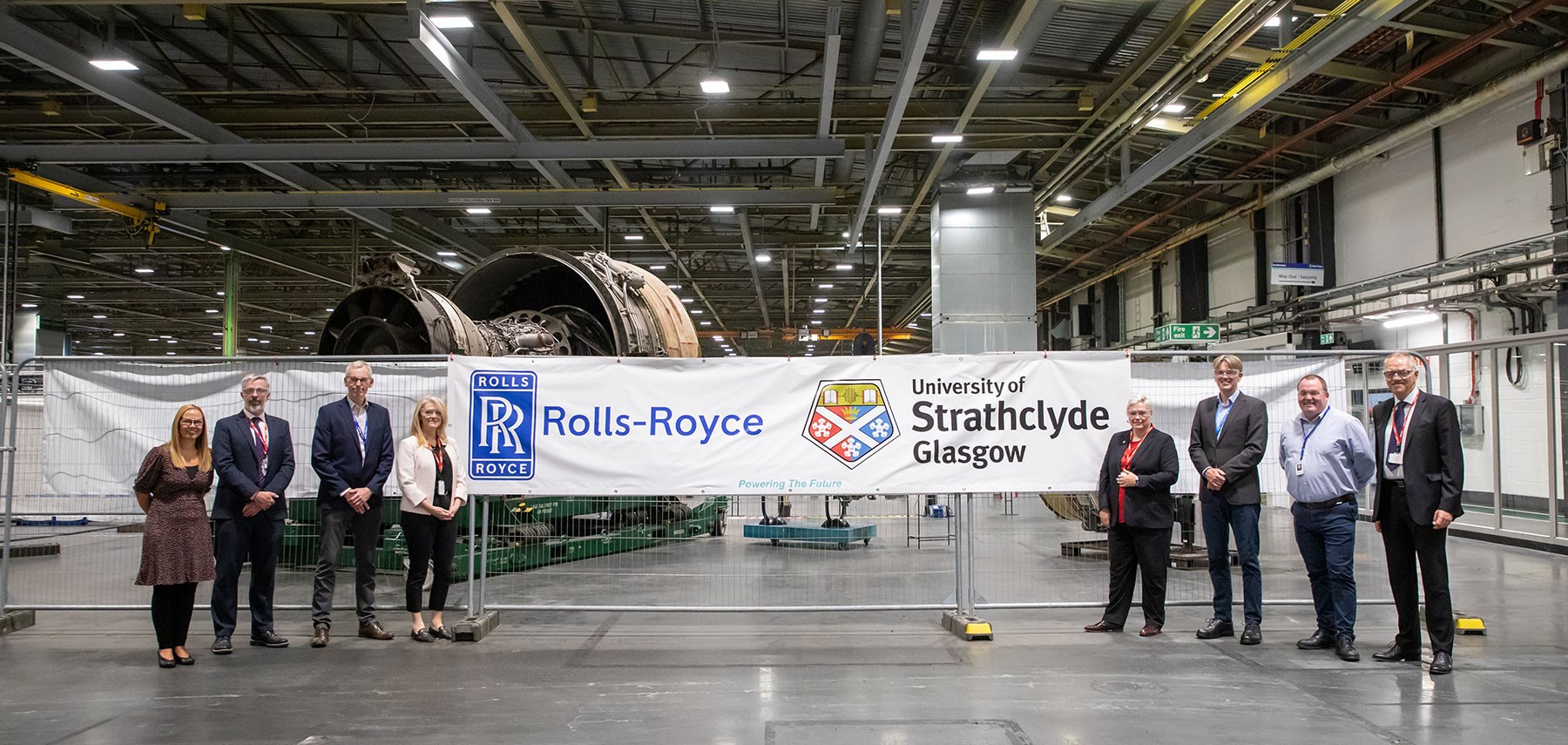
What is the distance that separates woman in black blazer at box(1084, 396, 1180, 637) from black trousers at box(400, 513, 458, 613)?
4524mm

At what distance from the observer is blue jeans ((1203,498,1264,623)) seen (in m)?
6.06

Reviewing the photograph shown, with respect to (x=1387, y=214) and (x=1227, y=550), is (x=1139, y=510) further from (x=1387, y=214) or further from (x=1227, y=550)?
(x=1387, y=214)

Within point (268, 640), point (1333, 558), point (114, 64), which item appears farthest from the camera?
point (114, 64)

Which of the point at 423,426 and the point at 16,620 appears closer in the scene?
the point at 423,426

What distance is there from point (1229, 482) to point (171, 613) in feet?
Result: 22.3

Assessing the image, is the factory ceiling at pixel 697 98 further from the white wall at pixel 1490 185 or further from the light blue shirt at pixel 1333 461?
the light blue shirt at pixel 1333 461

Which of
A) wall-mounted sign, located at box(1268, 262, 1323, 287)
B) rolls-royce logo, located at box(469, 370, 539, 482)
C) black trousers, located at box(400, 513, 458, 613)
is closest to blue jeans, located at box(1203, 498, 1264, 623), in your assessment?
rolls-royce logo, located at box(469, 370, 539, 482)

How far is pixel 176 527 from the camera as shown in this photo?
543 centimetres

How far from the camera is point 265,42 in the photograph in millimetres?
11898

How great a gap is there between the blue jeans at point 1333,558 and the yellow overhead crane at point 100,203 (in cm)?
1681

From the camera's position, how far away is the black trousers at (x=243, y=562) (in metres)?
5.79

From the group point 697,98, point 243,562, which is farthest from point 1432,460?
point 697,98

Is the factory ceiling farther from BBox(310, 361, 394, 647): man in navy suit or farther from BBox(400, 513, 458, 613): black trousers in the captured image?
BBox(400, 513, 458, 613): black trousers

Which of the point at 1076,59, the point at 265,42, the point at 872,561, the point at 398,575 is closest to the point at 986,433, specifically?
the point at 872,561
